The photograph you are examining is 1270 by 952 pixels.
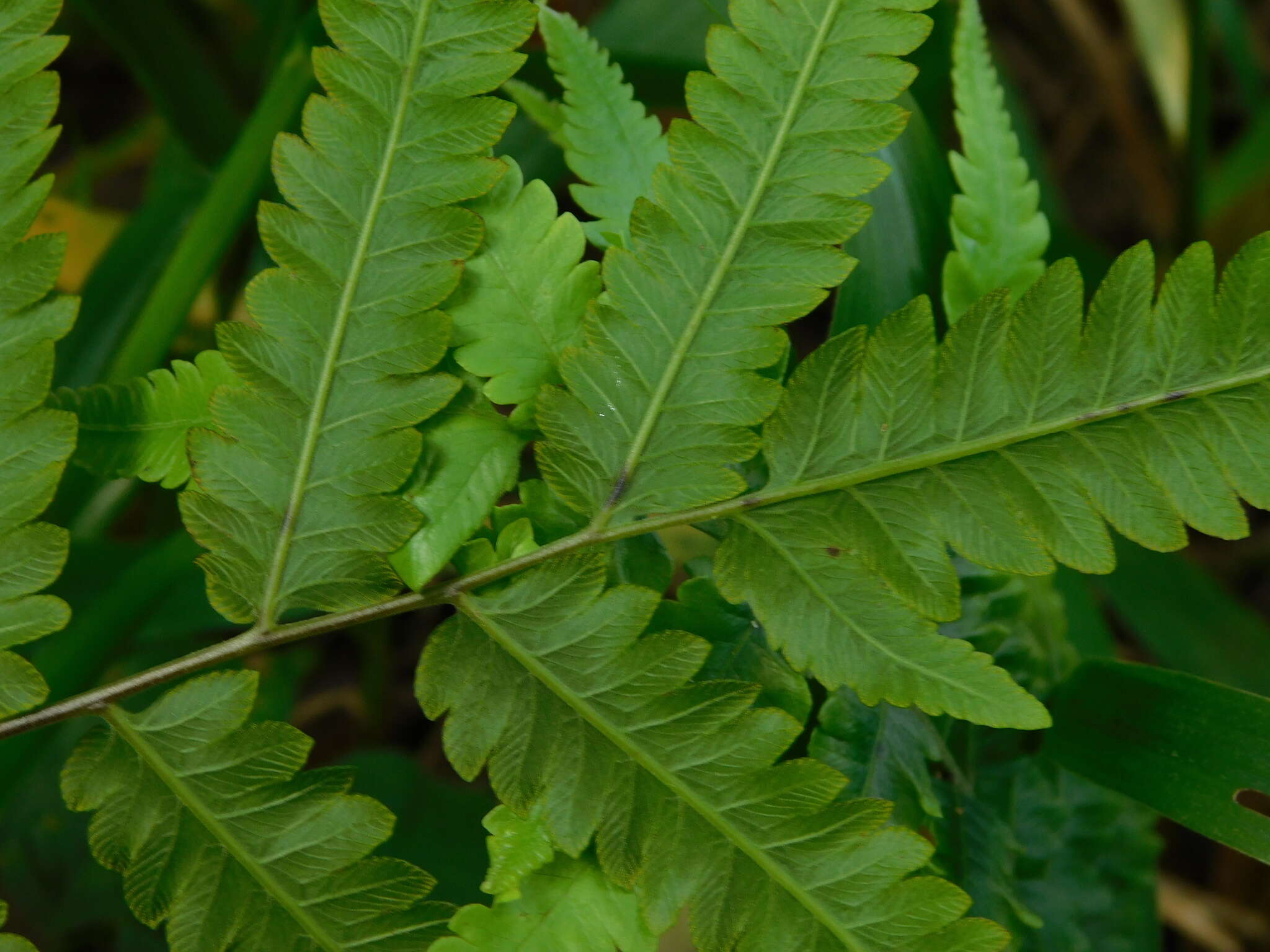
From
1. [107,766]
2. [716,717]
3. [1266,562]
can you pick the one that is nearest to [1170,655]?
[1266,562]

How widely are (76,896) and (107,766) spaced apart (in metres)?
0.77

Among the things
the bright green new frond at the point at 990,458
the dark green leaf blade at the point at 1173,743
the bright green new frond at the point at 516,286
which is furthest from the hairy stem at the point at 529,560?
the dark green leaf blade at the point at 1173,743

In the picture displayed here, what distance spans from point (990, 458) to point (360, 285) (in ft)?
1.31

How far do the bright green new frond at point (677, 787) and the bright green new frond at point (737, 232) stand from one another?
11cm

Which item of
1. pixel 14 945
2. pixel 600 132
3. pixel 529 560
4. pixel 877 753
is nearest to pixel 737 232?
pixel 600 132

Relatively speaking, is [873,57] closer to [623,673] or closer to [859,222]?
[859,222]

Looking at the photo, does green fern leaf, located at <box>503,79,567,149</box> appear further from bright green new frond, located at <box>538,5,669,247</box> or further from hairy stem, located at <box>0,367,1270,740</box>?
hairy stem, located at <box>0,367,1270,740</box>

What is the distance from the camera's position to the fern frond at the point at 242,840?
58 cm

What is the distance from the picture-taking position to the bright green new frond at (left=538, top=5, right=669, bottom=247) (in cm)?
65

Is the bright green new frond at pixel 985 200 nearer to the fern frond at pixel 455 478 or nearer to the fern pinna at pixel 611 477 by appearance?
the fern pinna at pixel 611 477

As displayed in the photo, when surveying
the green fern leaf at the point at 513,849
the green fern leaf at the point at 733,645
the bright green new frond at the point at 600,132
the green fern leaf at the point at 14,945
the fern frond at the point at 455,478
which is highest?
the bright green new frond at the point at 600,132

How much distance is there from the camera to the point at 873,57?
58cm

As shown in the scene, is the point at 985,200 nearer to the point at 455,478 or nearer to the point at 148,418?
the point at 455,478

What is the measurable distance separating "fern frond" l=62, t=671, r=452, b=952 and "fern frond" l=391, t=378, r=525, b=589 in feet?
0.44
